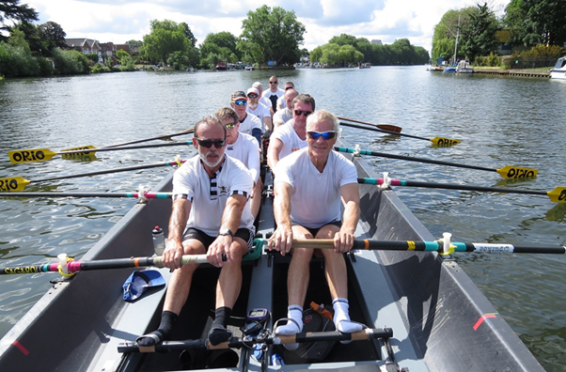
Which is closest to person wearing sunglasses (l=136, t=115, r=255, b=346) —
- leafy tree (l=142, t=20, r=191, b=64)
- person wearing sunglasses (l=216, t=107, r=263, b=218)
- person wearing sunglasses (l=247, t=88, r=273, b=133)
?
person wearing sunglasses (l=216, t=107, r=263, b=218)

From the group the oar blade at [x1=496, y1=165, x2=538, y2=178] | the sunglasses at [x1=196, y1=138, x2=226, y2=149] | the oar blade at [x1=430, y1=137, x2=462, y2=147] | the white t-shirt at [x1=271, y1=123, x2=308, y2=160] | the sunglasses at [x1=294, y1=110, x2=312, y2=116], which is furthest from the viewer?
the oar blade at [x1=430, y1=137, x2=462, y2=147]

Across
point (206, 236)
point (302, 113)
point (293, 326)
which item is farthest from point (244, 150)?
point (293, 326)

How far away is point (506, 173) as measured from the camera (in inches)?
297

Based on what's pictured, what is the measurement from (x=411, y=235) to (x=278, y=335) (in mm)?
1741

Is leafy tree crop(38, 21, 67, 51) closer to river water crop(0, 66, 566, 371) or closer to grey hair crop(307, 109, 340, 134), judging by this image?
river water crop(0, 66, 566, 371)

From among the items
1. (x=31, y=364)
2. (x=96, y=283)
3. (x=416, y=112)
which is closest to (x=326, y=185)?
(x=96, y=283)

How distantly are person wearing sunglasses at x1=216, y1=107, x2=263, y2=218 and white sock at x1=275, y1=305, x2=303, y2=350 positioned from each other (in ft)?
5.87

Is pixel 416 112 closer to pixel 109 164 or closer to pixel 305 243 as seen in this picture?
pixel 109 164

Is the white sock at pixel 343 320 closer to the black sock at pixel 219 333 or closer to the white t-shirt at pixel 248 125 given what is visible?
the black sock at pixel 219 333

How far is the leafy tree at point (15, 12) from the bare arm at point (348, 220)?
68.2 m

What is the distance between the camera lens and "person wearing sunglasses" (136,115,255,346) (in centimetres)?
282

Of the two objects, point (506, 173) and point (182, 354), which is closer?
point (182, 354)

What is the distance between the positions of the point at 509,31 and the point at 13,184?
6985cm

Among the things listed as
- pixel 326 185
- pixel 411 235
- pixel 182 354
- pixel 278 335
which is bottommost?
pixel 182 354
